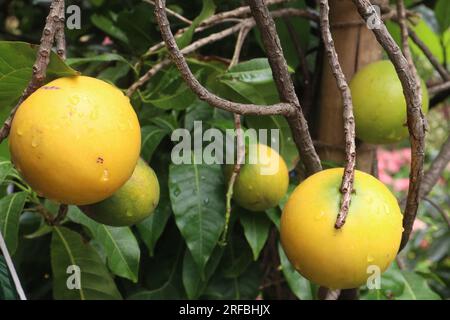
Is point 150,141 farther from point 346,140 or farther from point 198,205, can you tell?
point 346,140

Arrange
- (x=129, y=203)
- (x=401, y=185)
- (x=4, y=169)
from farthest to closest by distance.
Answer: (x=401, y=185)
(x=4, y=169)
(x=129, y=203)

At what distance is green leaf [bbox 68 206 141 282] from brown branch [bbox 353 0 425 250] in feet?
1.19

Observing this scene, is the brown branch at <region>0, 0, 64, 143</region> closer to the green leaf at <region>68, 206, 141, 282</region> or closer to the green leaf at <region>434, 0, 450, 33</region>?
the green leaf at <region>68, 206, 141, 282</region>

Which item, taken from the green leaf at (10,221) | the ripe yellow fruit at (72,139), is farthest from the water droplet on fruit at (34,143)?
the green leaf at (10,221)

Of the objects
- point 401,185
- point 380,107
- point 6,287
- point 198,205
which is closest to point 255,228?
point 198,205

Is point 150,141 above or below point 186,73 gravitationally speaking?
below

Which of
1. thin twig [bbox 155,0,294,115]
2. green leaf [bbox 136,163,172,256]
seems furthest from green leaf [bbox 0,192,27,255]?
thin twig [bbox 155,0,294,115]

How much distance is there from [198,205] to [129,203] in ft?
0.69

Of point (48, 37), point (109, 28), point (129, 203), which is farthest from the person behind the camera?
point (109, 28)

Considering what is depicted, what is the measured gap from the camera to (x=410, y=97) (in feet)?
1.60

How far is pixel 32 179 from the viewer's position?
1.47 feet

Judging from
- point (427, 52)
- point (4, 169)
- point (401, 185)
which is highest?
point (427, 52)

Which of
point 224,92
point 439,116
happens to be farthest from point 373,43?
point 439,116
